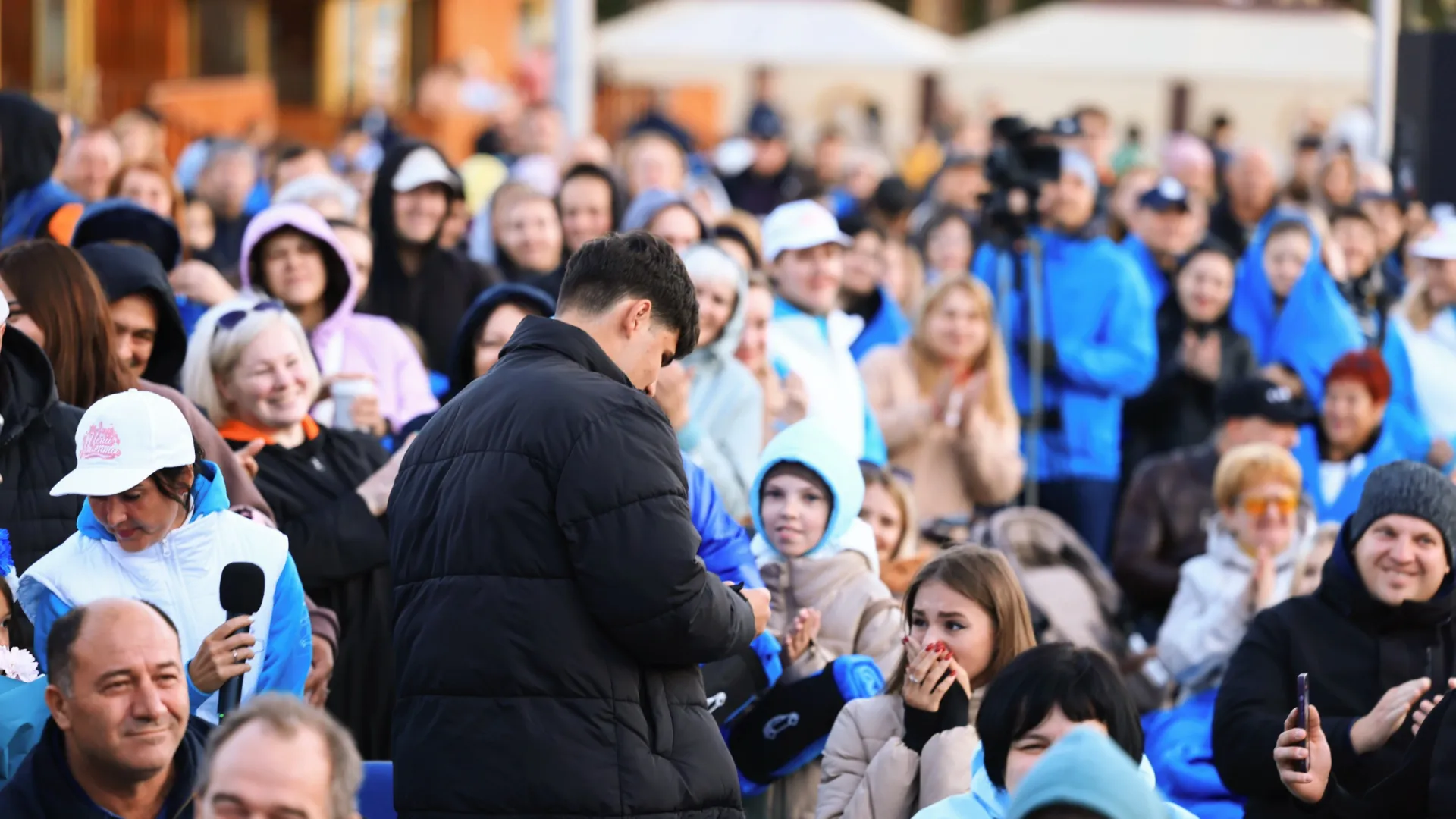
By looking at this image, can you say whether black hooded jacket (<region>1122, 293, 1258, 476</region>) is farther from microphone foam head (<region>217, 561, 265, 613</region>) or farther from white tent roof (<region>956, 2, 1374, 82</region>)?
white tent roof (<region>956, 2, 1374, 82</region>)

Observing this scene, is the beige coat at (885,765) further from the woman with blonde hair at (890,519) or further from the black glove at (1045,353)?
the black glove at (1045,353)

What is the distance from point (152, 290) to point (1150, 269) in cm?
610

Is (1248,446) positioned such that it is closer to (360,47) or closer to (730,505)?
(730,505)

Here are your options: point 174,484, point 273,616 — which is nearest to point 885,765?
point 273,616

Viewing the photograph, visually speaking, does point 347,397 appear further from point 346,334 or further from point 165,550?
point 165,550

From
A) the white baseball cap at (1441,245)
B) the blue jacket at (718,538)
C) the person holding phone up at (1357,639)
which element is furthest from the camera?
the white baseball cap at (1441,245)

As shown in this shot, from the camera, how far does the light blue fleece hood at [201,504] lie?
450 centimetres

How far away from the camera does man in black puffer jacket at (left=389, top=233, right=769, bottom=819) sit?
3793 millimetres

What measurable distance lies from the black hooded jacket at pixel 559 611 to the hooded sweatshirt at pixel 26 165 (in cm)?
378

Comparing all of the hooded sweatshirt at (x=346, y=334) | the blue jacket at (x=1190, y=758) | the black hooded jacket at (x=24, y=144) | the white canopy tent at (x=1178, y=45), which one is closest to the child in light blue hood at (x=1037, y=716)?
the blue jacket at (x=1190, y=758)

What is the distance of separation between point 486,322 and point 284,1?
23.2m

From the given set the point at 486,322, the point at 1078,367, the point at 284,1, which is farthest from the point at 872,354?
the point at 284,1

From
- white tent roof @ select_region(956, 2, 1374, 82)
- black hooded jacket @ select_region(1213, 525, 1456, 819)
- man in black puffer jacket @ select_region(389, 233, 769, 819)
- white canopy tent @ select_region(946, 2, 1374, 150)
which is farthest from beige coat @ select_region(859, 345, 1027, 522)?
white tent roof @ select_region(956, 2, 1374, 82)

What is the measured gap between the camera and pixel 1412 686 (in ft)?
16.2
